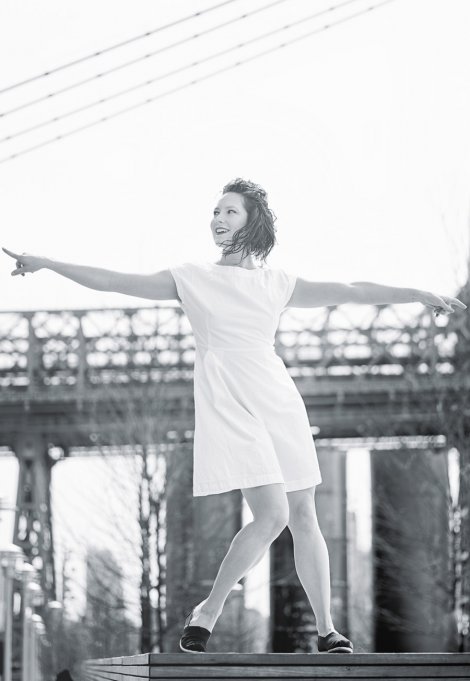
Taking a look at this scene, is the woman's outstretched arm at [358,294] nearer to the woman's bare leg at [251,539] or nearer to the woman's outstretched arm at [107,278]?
the woman's outstretched arm at [107,278]

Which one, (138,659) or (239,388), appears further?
(239,388)

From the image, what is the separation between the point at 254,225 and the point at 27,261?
3.13 ft

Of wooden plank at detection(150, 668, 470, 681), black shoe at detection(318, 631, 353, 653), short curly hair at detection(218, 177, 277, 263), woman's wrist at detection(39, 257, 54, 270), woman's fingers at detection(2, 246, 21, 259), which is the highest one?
short curly hair at detection(218, 177, 277, 263)

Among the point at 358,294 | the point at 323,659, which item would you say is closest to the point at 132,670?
the point at 323,659

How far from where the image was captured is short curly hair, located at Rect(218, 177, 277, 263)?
17.0 feet

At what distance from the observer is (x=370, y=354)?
24516 mm

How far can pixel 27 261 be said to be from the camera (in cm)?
482

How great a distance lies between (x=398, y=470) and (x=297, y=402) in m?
20.4

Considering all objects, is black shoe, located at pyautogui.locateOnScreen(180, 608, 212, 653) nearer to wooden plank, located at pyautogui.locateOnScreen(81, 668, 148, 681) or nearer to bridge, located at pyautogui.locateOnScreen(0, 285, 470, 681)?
wooden plank, located at pyautogui.locateOnScreen(81, 668, 148, 681)

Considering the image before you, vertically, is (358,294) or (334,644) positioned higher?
(358,294)

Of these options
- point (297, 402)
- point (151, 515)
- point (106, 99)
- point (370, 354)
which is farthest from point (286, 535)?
point (297, 402)

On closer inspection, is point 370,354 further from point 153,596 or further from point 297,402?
point 297,402

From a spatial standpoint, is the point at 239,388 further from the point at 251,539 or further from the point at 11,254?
the point at 11,254

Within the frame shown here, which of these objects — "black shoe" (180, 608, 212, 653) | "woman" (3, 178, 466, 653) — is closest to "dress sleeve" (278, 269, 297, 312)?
"woman" (3, 178, 466, 653)
